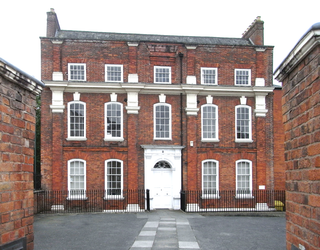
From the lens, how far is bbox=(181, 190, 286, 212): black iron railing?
21766mm

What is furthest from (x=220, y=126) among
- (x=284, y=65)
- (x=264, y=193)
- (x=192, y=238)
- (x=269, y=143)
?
(x=284, y=65)

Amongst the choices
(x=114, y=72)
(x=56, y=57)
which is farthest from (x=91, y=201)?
(x=56, y=57)

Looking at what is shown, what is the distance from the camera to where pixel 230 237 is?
12977 millimetres

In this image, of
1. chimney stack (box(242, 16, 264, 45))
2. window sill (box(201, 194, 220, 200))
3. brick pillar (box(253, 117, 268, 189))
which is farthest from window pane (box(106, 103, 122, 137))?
chimney stack (box(242, 16, 264, 45))

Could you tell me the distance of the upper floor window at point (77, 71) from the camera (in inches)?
869

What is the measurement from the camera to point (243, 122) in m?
23.0

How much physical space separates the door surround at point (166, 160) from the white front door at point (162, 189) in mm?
137

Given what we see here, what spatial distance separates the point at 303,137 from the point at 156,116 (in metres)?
17.8

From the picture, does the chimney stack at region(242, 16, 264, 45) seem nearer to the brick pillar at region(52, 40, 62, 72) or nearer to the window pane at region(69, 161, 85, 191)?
the brick pillar at region(52, 40, 62, 72)

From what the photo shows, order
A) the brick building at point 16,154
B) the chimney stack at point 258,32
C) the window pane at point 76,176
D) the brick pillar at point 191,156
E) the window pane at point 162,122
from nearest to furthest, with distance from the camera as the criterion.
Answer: the brick building at point 16,154, the window pane at point 76,176, the brick pillar at point 191,156, the window pane at point 162,122, the chimney stack at point 258,32

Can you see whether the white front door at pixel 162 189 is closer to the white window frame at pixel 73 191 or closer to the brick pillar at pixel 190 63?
the white window frame at pixel 73 191

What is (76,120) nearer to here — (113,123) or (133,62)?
(113,123)

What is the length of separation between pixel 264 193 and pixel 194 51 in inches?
378

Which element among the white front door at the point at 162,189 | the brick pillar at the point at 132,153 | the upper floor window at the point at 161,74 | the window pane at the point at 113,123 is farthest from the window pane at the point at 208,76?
the white front door at the point at 162,189
